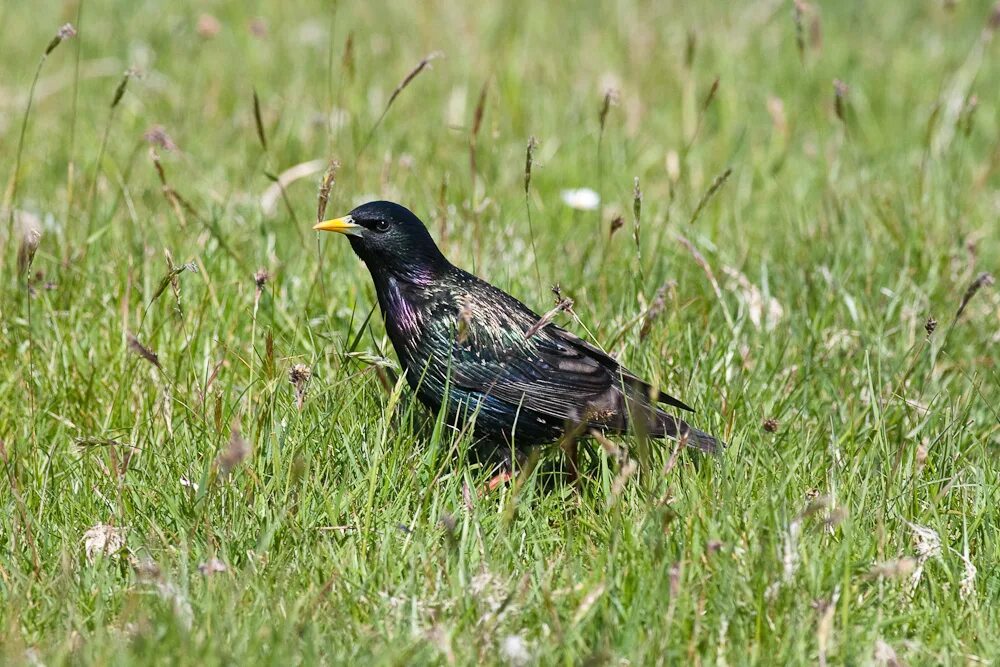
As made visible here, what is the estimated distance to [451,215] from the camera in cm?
535

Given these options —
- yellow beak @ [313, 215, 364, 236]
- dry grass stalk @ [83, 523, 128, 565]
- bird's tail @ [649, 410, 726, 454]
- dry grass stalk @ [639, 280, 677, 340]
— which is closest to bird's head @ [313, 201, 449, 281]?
yellow beak @ [313, 215, 364, 236]

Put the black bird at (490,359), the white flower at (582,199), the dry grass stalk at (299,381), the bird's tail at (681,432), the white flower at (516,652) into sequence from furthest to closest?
the white flower at (582,199), the black bird at (490,359), the bird's tail at (681,432), the dry grass stalk at (299,381), the white flower at (516,652)

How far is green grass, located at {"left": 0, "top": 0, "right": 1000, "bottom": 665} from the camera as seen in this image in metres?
3.02

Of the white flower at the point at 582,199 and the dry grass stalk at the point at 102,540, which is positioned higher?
the white flower at the point at 582,199

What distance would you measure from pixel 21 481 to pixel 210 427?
1.74 ft

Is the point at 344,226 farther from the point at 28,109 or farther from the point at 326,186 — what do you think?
the point at 28,109

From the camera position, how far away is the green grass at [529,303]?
3018 mm

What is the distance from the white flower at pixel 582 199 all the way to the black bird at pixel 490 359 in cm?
173

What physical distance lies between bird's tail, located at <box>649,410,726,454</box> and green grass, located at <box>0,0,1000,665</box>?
65mm

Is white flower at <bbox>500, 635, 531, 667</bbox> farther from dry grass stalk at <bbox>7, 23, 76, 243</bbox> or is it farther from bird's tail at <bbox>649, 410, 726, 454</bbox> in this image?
dry grass stalk at <bbox>7, 23, 76, 243</bbox>

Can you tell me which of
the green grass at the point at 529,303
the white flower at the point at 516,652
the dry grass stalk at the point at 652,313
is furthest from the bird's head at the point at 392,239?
the white flower at the point at 516,652

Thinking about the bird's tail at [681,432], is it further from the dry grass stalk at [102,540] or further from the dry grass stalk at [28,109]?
the dry grass stalk at [28,109]

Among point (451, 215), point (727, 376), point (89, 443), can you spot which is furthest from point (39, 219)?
point (727, 376)

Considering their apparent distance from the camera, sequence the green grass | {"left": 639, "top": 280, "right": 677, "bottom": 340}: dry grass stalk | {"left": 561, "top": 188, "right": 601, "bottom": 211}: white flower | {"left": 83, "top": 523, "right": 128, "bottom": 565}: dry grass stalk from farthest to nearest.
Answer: {"left": 561, "top": 188, "right": 601, "bottom": 211}: white flower → {"left": 639, "top": 280, "right": 677, "bottom": 340}: dry grass stalk → {"left": 83, "top": 523, "right": 128, "bottom": 565}: dry grass stalk → the green grass
